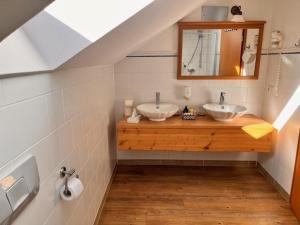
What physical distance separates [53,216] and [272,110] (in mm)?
2328

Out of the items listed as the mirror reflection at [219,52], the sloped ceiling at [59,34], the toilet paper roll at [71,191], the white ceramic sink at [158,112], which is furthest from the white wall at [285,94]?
the toilet paper roll at [71,191]

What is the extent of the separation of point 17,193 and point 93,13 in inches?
27.2

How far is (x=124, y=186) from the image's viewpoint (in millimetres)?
2359

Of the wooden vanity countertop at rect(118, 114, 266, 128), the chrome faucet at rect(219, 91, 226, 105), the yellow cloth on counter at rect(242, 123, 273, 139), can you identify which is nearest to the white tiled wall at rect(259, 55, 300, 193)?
the yellow cloth on counter at rect(242, 123, 273, 139)

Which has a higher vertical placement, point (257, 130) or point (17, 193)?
point (17, 193)

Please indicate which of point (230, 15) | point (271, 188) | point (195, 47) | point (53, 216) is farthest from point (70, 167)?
point (230, 15)

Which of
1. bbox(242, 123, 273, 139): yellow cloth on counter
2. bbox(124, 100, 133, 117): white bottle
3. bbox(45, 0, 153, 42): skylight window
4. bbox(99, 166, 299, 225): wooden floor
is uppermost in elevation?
bbox(45, 0, 153, 42): skylight window

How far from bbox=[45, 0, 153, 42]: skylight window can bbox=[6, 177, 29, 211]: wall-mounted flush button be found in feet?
1.93

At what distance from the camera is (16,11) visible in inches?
17.2

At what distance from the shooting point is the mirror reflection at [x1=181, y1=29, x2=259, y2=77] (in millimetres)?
2455

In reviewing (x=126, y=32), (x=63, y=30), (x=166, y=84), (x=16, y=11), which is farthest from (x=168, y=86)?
(x=16, y=11)

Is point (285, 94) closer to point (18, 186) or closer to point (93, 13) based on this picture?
point (93, 13)

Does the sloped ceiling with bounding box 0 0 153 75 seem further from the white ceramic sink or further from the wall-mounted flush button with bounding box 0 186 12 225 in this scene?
the white ceramic sink

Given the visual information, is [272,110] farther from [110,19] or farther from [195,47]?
[110,19]
